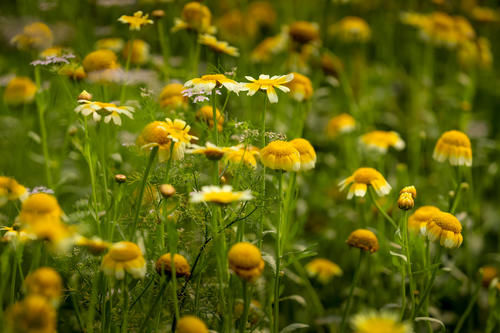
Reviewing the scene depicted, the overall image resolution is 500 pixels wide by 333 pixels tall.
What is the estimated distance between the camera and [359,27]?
9.48 feet

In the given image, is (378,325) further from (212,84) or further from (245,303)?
(212,84)

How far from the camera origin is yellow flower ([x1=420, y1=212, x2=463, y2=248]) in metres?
1.22

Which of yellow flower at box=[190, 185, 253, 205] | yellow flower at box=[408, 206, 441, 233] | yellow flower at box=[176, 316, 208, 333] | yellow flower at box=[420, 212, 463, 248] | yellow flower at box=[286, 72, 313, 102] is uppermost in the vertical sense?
yellow flower at box=[286, 72, 313, 102]

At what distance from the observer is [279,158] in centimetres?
117

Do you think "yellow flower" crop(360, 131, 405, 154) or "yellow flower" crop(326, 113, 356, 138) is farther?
"yellow flower" crop(326, 113, 356, 138)

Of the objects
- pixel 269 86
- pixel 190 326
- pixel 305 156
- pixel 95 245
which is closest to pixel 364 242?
pixel 305 156

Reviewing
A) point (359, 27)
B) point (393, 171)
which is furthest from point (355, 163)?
point (359, 27)

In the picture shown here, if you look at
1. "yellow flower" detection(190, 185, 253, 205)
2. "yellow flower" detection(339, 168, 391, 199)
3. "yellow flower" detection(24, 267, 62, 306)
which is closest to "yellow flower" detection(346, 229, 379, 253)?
"yellow flower" detection(339, 168, 391, 199)

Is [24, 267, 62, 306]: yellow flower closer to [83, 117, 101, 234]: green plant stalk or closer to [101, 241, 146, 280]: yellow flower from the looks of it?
[101, 241, 146, 280]: yellow flower

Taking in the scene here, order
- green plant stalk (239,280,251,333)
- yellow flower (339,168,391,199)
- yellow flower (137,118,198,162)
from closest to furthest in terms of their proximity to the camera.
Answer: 1. green plant stalk (239,280,251,333)
2. yellow flower (137,118,198,162)
3. yellow flower (339,168,391,199)

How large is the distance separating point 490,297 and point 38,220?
4.56 feet

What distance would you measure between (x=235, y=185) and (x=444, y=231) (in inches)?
21.1

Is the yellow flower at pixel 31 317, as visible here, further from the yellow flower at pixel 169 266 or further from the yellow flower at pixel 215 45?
the yellow flower at pixel 215 45

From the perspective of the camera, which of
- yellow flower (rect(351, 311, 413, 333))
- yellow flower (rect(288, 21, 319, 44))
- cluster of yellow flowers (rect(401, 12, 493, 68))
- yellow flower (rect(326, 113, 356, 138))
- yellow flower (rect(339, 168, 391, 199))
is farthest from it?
cluster of yellow flowers (rect(401, 12, 493, 68))
